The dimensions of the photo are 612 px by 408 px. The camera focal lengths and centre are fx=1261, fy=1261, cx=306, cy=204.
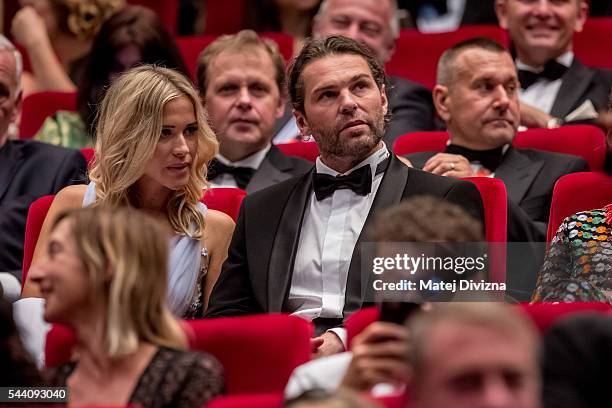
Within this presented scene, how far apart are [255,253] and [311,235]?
11 cm

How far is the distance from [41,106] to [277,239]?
1.39 metres

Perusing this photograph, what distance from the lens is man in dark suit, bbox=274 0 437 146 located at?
131 inches

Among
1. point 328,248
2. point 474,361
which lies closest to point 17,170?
point 328,248

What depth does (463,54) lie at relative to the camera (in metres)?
3.09

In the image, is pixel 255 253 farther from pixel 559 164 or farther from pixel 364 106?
pixel 559 164

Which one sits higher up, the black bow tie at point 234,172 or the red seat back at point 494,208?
the red seat back at point 494,208

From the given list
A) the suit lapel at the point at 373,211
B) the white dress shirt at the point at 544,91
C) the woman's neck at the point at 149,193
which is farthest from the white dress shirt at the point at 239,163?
the white dress shirt at the point at 544,91

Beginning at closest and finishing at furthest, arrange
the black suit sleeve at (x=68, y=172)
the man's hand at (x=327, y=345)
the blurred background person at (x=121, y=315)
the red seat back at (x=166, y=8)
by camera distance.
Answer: the blurred background person at (x=121, y=315) < the man's hand at (x=327, y=345) < the black suit sleeve at (x=68, y=172) < the red seat back at (x=166, y=8)

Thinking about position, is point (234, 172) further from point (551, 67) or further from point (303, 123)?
point (551, 67)

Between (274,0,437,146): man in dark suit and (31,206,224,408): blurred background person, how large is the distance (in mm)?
1626

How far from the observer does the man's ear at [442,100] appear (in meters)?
3.07

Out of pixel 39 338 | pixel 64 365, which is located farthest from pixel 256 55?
pixel 64 365

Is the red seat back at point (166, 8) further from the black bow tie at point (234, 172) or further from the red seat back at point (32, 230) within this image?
the red seat back at point (32, 230)

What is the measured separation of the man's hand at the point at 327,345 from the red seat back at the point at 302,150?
92 cm
